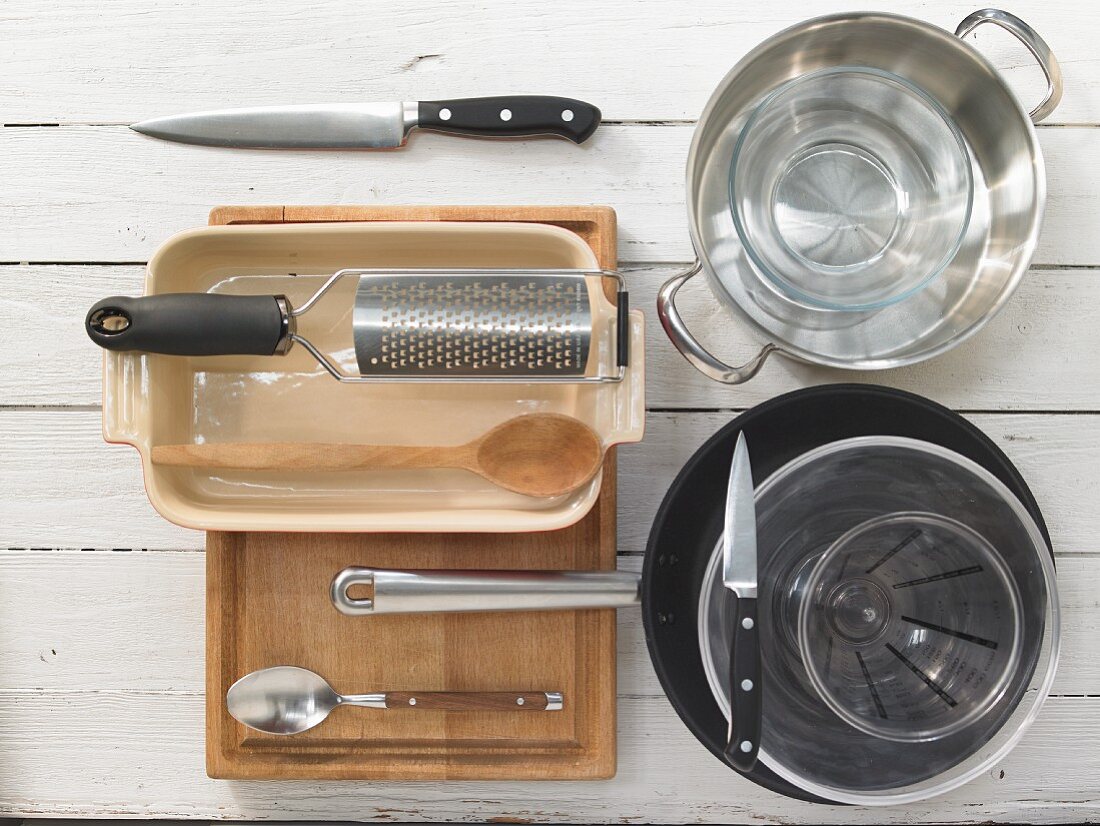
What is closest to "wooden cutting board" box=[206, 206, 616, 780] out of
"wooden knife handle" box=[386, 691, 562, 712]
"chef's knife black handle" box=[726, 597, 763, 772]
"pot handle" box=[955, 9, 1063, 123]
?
"wooden knife handle" box=[386, 691, 562, 712]

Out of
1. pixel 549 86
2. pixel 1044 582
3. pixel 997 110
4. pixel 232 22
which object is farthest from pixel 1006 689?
→ pixel 232 22

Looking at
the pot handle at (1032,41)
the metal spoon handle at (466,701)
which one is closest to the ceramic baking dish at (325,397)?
the metal spoon handle at (466,701)

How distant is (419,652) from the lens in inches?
20.0

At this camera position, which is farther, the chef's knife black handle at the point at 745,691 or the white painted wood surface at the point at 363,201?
the white painted wood surface at the point at 363,201

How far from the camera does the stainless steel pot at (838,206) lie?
0.47 meters

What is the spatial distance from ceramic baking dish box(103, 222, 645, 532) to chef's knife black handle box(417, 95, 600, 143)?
9 cm

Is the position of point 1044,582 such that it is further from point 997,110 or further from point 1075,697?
point 997,110

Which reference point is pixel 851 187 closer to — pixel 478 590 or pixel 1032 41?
pixel 1032 41

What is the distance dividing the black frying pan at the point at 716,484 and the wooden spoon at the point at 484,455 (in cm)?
6

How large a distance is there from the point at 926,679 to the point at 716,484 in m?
0.15

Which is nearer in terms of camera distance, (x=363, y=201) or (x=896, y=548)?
(x=896, y=548)

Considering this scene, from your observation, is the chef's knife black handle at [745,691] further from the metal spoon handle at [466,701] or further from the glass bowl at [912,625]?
the metal spoon handle at [466,701]

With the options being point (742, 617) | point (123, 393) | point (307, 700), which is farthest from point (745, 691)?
point (123, 393)

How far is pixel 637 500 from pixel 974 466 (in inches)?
7.6
